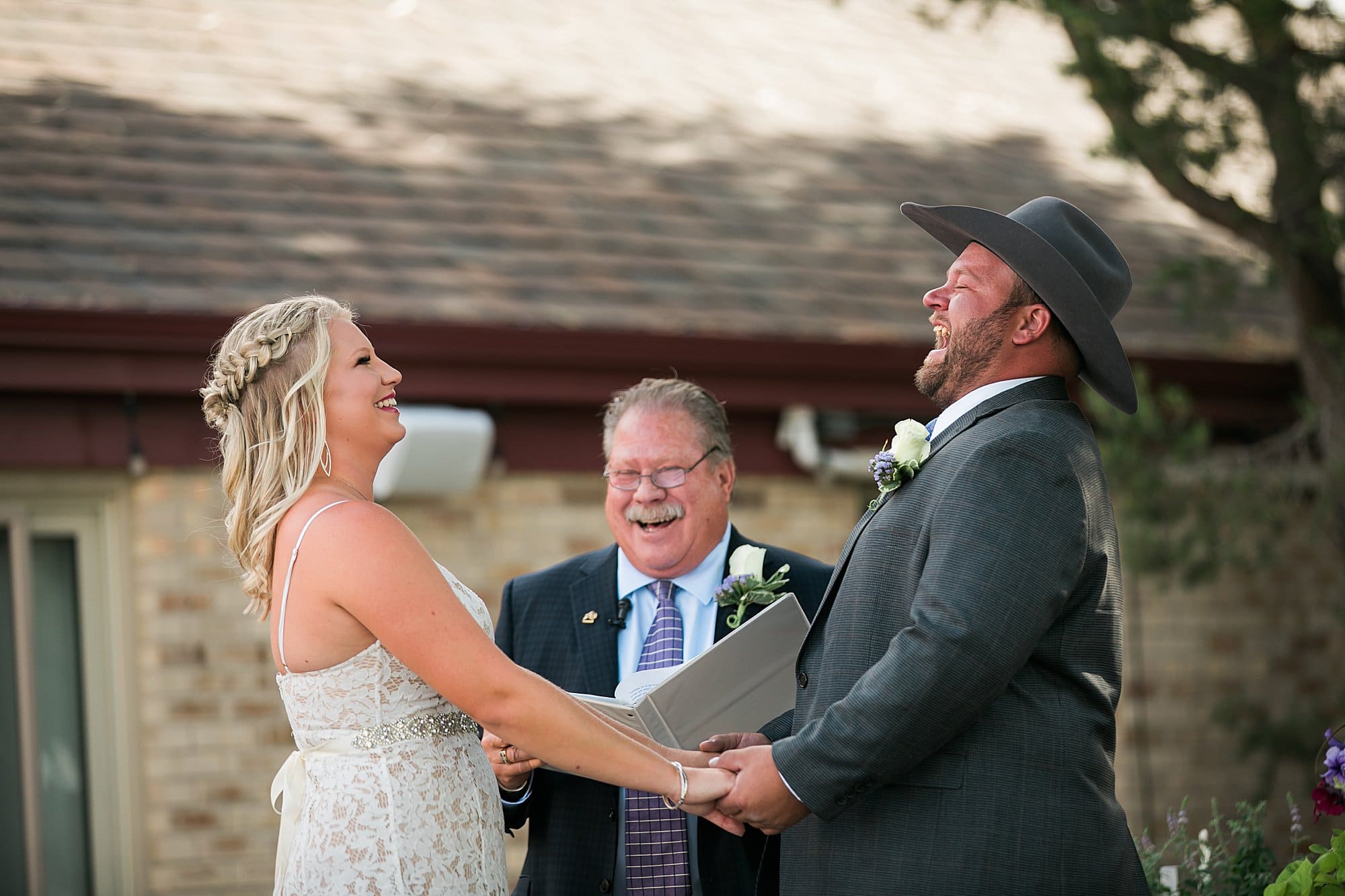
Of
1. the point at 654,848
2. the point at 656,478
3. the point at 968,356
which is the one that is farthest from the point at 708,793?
the point at 968,356

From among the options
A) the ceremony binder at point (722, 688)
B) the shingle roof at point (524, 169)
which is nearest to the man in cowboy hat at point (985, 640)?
the ceremony binder at point (722, 688)

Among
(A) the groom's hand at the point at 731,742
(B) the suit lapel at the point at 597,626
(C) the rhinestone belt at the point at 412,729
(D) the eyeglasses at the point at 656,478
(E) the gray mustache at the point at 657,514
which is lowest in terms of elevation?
(A) the groom's hand at the point at 731,742

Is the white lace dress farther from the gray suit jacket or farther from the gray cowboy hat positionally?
the gray cowboy hat

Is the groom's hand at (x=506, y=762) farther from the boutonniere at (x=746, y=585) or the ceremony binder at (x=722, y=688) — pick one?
the boutonniere at (x=746, y=585)

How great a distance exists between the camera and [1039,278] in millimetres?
2988

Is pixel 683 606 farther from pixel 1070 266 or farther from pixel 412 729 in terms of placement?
pixel 1070 266

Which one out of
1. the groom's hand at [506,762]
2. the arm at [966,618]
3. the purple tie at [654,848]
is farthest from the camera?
the purple tie at [654,848]

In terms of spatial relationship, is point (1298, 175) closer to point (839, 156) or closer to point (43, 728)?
point (839, 156)

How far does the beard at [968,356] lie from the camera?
121 inches

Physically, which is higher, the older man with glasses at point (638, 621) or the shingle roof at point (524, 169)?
the shingle roof at point (524, 169)

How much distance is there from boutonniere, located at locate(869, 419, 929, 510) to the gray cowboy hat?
394mm

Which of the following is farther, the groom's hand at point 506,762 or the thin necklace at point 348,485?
the groom's hand at point 506,762

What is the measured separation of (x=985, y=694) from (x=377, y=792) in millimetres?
1305

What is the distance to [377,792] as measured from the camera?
300 centimetres
